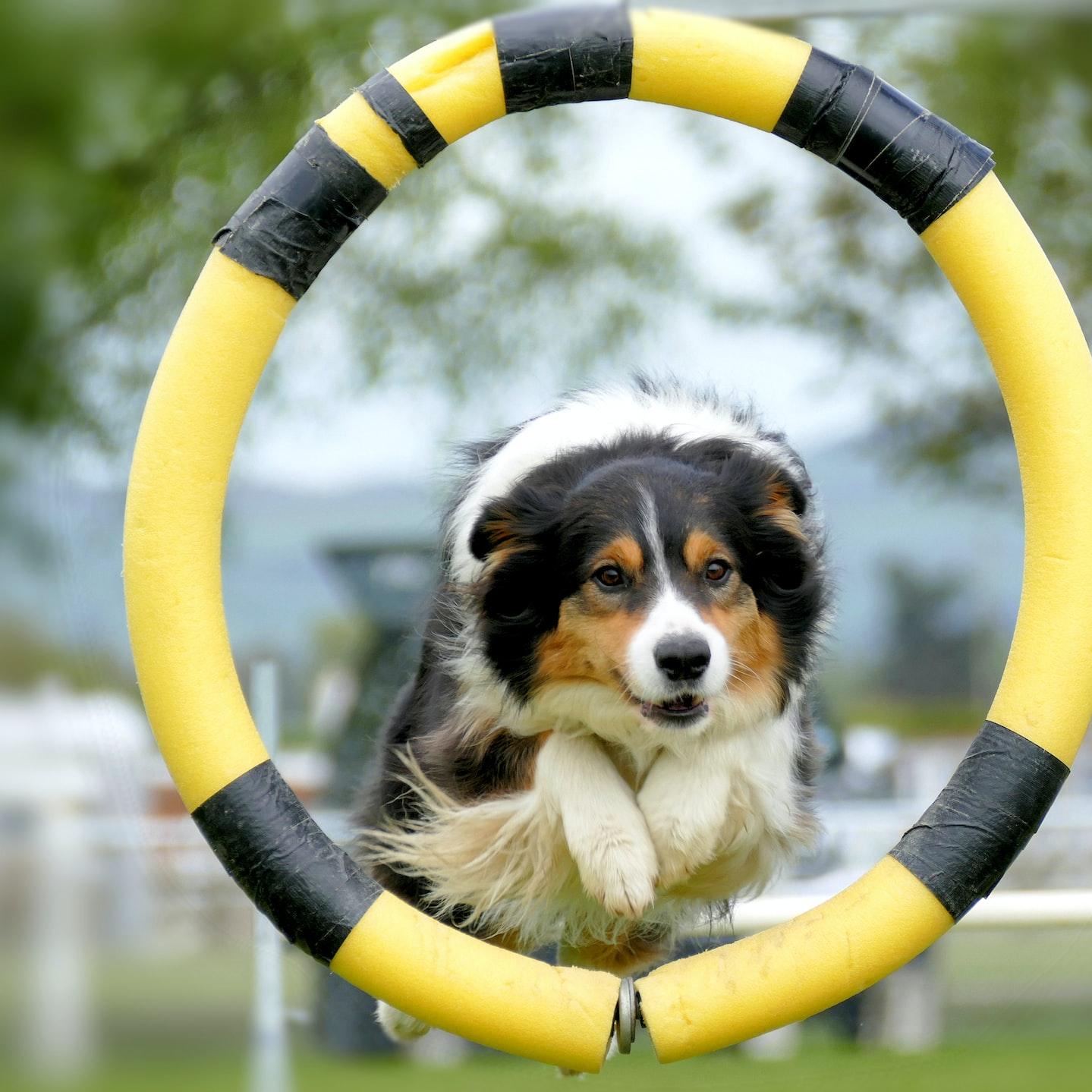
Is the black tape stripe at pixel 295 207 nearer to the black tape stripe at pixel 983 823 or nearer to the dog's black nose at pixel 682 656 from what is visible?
the dog's black nose at pixel 682 656

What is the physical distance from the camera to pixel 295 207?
8.07 feet

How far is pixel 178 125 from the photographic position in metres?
6.24

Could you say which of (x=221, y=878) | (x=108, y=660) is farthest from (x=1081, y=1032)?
(x=108, y=660)

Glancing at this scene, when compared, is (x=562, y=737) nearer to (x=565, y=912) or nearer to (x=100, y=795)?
(x=565, y=912)

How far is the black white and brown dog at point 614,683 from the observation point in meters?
2.44

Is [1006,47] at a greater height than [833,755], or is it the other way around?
[1006,47]

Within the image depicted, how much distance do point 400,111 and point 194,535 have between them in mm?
835

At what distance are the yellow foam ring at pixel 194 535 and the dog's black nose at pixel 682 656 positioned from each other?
0.73 meters

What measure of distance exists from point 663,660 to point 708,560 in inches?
10.5

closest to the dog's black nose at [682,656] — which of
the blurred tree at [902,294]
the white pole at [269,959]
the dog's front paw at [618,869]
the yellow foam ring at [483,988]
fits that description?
the dog's front paw at [618,869]

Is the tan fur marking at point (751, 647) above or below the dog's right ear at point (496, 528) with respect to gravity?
below

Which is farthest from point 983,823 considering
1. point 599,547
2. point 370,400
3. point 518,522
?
point 370,400

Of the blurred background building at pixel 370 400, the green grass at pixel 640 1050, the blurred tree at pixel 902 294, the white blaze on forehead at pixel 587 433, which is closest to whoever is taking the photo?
the white blaze on forehead at pixel 587 433

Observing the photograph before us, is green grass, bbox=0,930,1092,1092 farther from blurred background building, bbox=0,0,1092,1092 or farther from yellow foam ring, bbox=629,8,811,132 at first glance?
yellow foam ring, bbox=629,8,811,132
